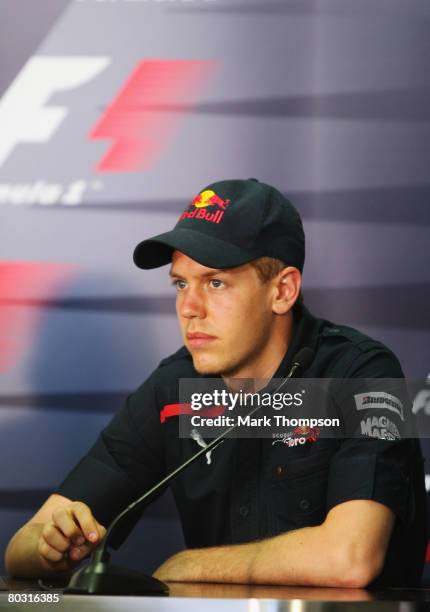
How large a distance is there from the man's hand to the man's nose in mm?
442

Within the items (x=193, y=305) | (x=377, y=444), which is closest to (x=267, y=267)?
(x=193, y=305)

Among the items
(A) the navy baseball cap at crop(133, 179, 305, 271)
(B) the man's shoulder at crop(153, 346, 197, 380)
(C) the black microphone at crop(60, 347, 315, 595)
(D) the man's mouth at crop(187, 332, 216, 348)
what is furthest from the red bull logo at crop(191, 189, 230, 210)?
(C) the black microphone at crop(60, 347, 315, 595)

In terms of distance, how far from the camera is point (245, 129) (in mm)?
2402

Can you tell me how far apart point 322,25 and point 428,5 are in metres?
0.28

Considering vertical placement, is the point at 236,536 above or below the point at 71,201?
below

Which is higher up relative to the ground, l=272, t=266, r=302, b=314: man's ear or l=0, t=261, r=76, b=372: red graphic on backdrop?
l=272, t=266, r=302, b=314: man's ear

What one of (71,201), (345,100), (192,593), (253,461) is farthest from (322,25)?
(192,593)

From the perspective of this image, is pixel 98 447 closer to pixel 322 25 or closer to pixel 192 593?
pixel 192 593

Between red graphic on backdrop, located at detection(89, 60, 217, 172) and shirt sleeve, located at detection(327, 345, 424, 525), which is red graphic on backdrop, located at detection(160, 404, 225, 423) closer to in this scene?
shirt sleeve, located at detection(327, 345, 424, 525)

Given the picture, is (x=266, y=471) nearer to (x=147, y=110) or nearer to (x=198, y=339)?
(x=198, y=339)

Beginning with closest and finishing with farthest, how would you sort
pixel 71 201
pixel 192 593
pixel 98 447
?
pixel 192 593
pixel 98 447
pixel 71 201

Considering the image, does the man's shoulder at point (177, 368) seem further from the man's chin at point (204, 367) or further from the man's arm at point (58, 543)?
the man's arm at point (58, 543)

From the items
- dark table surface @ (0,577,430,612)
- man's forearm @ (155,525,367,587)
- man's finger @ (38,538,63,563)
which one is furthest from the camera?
man's finger @ (38,538,63,563)

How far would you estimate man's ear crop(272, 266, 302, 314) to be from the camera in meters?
1.91
